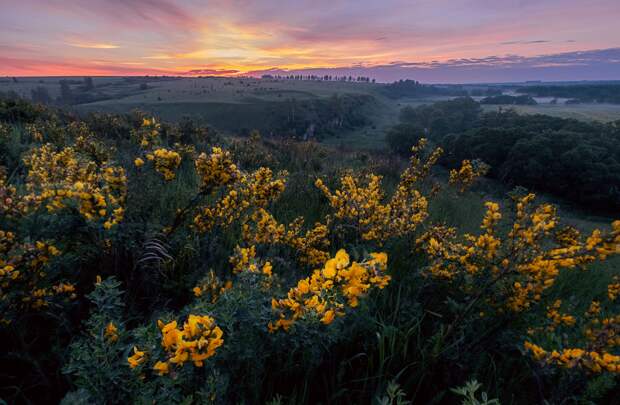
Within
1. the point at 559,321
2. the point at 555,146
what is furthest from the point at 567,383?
the point at 555,146

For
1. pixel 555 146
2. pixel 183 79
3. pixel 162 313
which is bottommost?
pixel 555 146

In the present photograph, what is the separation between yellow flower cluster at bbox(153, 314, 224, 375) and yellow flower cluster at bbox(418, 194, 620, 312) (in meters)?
1.84

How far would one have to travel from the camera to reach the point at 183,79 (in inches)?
4446

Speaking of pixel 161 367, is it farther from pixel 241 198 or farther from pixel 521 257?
pixel 521 257

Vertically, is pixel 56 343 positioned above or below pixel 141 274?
below

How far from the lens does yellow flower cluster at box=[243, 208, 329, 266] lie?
10.3ft

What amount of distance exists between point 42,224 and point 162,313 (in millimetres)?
1125

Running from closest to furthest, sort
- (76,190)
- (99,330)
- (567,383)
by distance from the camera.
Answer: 1. (99,330)
2. (567,383)
3. (76,190)

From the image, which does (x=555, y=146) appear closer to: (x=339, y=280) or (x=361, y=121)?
(x=339, y=280)

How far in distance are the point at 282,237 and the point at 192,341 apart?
2129mm

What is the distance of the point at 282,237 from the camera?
3441 millimetres

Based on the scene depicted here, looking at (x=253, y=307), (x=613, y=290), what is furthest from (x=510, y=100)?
(x=253, y=307)

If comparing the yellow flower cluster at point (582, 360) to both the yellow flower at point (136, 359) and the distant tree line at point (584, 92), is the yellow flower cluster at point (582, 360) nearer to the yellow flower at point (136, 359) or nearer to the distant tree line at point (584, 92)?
the yellow flower at point (136, 359)

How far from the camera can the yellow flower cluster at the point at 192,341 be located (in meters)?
1.31
